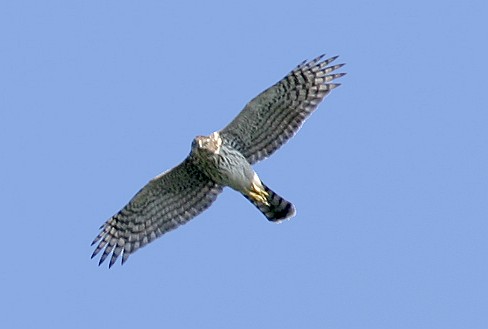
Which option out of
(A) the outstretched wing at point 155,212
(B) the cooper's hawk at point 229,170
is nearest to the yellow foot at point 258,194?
(B) the cooper's hawk at point 229,170

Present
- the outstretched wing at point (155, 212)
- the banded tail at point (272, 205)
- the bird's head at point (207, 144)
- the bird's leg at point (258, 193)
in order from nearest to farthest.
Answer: the bird's head at point (207, 144)
the bird's leg at point (258, 193)
the banded tail at point (272, 205)
the outstretched wing at point (155, 212)

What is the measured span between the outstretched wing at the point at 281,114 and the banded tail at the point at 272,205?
514mm

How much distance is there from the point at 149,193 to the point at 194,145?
124 centimetres

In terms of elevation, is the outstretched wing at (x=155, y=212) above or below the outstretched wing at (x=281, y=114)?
below

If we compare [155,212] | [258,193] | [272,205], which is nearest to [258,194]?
[258,193]

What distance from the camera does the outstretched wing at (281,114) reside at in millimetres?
17547

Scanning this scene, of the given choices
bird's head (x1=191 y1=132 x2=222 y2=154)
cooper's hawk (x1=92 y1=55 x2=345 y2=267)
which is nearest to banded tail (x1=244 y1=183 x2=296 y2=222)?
cooper's hawk (x1=92 y1=55 x2=345 y2=267)

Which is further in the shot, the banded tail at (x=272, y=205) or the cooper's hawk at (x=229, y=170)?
the banded tail at (x=272, y=205)

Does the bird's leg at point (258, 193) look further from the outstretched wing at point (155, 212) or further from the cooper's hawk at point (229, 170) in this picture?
the outstretched wing at point (155, 212)

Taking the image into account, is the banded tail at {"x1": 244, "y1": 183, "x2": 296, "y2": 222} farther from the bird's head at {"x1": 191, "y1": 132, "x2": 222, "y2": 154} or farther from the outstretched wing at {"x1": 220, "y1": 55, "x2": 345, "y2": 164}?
the bird's head at {"x1": 191, "y1": 132, "x2": 222, "y2": 154}

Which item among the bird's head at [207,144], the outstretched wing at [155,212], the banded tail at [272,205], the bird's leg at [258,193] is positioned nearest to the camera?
the bird's head at [207,144]

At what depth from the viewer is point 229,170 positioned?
57.3ft

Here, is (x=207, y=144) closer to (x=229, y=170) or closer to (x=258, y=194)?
(x=229, y=170)

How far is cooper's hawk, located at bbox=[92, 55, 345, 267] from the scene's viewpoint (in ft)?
57.3
